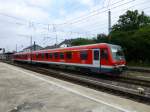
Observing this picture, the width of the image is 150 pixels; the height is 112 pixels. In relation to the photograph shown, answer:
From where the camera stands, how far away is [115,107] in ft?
28.0

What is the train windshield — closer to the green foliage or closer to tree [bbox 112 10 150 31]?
the green foliage

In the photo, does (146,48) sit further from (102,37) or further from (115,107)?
(115,107)

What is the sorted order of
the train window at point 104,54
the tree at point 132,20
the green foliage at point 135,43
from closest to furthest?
the train window at point 104,54 < the green foliage at point 135,43 < the tree at point 132,20

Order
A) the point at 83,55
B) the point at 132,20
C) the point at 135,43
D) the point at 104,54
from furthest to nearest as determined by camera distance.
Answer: the point at 132,20 → the point at 135,43 → the point at 83,55 → the point at 104,54

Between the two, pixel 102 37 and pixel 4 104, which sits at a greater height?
pixel 102 37

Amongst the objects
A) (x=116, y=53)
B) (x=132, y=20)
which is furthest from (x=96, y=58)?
(x=132, y=20)

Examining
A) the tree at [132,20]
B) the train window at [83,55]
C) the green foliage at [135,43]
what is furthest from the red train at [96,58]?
the tree at [132,20]

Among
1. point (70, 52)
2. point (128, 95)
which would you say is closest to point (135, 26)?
point (70, 52)

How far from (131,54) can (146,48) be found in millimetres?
3069

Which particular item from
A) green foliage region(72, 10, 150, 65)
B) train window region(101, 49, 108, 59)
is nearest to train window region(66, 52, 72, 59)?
train window region(101, 49, 108, 59)

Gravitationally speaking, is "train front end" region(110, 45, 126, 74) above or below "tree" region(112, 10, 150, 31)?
below

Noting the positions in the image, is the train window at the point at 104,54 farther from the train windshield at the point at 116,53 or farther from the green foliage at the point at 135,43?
the green foliage at the point at 135,43

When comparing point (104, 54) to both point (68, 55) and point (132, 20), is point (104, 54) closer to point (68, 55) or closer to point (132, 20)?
point (68, 55)

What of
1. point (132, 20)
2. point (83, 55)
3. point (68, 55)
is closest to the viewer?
point (83, 55)
